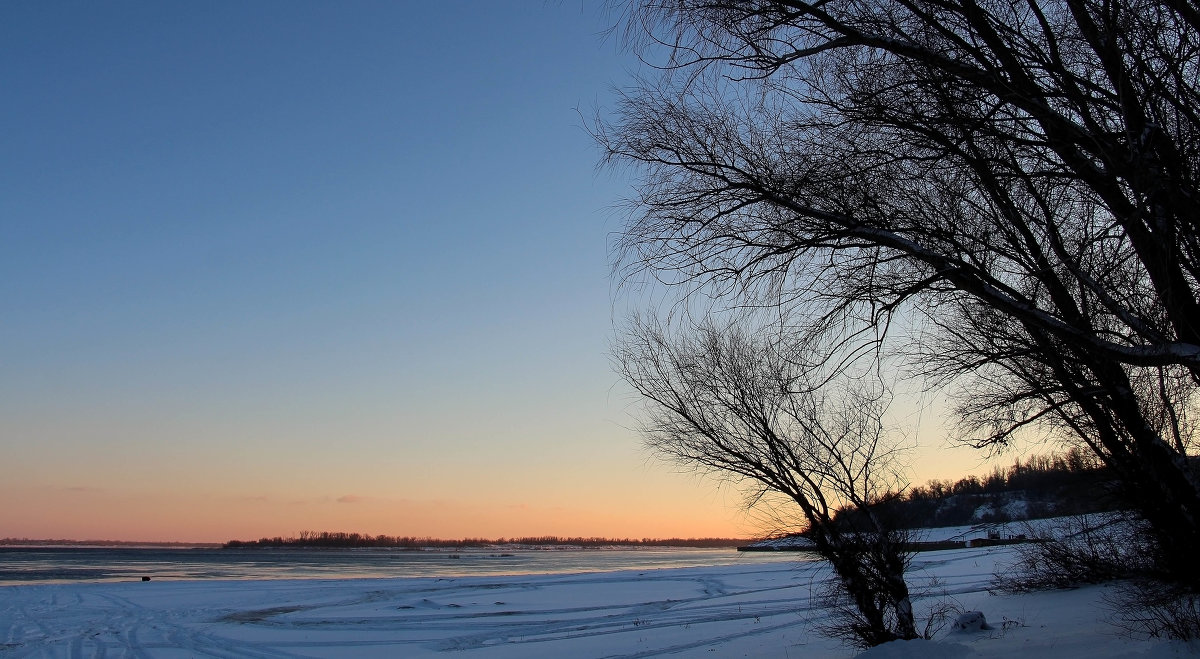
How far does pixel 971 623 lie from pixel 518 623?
38.0ft

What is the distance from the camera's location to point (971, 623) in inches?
477

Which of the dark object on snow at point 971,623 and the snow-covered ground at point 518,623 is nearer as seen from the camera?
the snow-covered ground at point 518,623

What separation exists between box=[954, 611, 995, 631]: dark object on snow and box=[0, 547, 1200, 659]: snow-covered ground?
22 cm

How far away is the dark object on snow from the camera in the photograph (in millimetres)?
12031

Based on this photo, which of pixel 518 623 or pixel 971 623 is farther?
pixel 518 623

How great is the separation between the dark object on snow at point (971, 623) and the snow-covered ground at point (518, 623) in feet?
0.73

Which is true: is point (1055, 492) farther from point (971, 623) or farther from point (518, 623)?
point (518, 623)

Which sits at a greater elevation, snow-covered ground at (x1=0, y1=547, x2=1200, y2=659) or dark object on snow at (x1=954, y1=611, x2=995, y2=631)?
dark object on snow at (x1=954, y1=611, x2=995, y2=631)

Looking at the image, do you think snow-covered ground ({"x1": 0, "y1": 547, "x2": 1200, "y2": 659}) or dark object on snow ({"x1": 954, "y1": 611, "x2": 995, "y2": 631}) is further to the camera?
dark object on snow ({"x1": 954, "y1": 611, "x2": 995, "y2": 631})

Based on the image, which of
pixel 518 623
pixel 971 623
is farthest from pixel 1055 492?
pixel 518 623

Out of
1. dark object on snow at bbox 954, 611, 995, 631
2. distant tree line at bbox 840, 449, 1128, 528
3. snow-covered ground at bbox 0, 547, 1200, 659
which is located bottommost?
snow-covered ground at bbox 0, 547, 1200, 659

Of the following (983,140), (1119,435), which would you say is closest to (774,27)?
(983,140)

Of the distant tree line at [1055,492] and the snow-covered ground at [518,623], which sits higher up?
the distant tree line at [1055,492]

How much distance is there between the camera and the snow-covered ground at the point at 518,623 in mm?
11297
